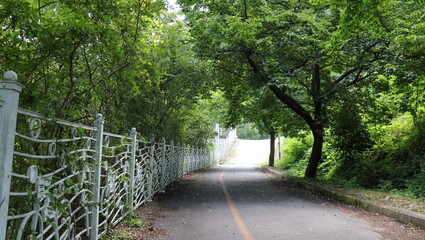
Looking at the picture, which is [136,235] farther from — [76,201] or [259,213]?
[259,213]

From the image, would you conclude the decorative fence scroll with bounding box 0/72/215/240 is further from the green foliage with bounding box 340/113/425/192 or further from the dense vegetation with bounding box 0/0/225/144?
the green foliage with bounding box 340/113/425/192

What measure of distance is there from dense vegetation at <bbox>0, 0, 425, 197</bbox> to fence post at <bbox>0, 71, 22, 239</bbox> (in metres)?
0.78

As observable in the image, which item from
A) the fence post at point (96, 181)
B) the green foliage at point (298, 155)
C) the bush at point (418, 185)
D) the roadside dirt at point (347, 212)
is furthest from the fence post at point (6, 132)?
the green foliage at point (298, 155)

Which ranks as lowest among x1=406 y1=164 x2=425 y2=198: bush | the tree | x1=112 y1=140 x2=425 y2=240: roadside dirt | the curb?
x1=112 y1=140 x2=425 y2=240: roadside dirt

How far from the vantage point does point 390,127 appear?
46.5ft

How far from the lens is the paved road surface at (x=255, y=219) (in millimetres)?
5699

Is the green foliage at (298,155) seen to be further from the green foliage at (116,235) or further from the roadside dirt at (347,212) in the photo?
the green foliage at (116,235)

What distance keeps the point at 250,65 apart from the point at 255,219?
813 centimetres

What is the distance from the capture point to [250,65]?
1363 cm

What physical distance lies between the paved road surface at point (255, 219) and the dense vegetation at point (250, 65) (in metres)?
2.57

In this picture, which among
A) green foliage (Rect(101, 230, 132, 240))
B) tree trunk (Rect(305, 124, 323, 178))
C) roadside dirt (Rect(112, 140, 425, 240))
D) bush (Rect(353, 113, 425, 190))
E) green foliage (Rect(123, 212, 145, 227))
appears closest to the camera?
green foliage (Rect(101, 230, 132, 240))

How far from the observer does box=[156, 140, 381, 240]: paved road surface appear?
5.70 m

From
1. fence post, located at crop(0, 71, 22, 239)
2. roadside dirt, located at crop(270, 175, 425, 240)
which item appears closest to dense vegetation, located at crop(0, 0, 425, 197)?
fence post, located at crop(0, 71, 22, 239)

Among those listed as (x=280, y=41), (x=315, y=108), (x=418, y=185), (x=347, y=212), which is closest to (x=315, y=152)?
(x=315, y=108)
